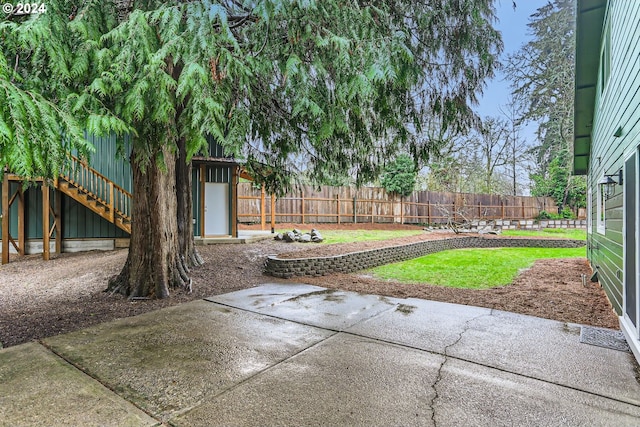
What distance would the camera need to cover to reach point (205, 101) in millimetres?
2803

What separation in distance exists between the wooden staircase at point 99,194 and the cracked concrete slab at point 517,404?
9058 mm

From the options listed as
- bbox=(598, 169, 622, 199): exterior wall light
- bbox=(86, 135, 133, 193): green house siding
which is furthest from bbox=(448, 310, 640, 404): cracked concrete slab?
bbox=(86, 135, 133, 193): green house siding

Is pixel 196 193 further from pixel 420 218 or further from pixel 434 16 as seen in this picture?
pixel 420 218

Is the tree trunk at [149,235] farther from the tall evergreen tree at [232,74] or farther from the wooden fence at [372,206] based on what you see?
the wooden fence at [372,206]

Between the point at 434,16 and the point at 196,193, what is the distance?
28.4 ft

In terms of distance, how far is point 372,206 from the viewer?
18.5m

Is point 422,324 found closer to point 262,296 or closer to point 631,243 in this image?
point 631,243

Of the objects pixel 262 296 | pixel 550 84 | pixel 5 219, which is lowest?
pixel 262 296

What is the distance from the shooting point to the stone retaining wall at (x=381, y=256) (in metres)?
6.97

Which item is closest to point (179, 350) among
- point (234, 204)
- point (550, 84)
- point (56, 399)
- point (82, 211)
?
point (56, 399)

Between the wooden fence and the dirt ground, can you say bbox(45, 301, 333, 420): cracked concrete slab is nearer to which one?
the dirt ground

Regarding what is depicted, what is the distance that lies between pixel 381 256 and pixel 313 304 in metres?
4.59

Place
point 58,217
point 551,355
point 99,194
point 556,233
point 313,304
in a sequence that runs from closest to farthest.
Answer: point 551,355
point 313,304
point 58,217
point 99,194
point 556,233

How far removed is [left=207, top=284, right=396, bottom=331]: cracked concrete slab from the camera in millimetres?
4109
